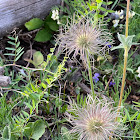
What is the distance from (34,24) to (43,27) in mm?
148

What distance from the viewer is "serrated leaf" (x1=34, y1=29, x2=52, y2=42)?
2446 mm

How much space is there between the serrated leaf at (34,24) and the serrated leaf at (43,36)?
7 cm

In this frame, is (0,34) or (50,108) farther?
(0,34)

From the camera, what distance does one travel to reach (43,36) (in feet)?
8.09

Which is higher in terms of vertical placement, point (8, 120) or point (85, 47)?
point (85, 47)

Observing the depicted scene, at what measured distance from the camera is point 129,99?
209cm

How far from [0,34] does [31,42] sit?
345mm

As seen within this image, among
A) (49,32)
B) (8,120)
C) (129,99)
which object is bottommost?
(129,99)

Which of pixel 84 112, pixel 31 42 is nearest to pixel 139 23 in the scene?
pixel 31 42

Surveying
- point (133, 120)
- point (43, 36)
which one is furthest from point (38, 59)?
point (133, 120)

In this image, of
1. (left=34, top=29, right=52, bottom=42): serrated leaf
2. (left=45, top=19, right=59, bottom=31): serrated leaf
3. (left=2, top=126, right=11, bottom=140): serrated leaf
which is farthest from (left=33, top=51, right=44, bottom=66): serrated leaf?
(left=2, top=126, right=11, bottom=140): serrated leaf

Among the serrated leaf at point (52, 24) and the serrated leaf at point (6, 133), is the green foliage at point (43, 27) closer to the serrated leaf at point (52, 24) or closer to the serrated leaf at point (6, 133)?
the serrated leaf at point (52, 24)

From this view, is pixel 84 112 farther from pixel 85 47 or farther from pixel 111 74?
pixel 111 74

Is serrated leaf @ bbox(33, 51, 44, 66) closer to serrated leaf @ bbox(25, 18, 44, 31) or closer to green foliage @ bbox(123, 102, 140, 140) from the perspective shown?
serrated leaf @ bbox(25, 18, 44, 31)
